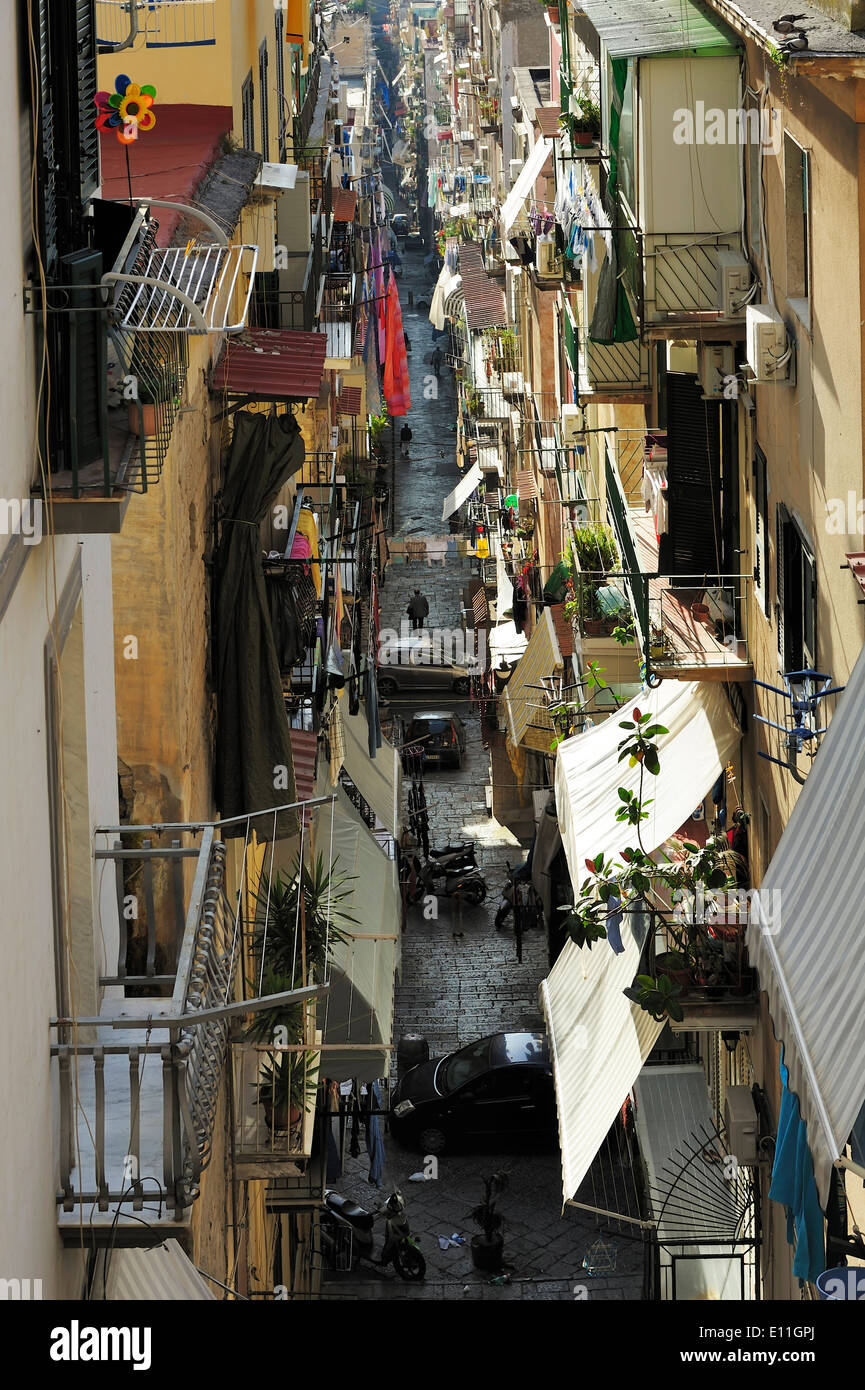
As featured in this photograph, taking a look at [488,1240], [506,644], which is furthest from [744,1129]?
[506,644]

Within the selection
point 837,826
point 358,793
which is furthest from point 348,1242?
point 837,826

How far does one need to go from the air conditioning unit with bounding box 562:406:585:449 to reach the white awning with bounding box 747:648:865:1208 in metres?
17.6

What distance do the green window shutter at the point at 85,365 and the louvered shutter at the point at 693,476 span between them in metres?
8.92

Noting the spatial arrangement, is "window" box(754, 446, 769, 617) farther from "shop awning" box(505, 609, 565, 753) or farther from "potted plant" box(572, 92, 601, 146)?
"shop awning" box(505, 609, 565, 753)

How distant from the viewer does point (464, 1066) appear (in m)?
22.6

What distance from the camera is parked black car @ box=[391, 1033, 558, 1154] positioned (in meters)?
22.0

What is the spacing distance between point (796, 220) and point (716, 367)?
2.71 meters

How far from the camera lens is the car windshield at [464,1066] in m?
A: 22.2

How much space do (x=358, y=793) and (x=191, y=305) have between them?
1867 centimetres

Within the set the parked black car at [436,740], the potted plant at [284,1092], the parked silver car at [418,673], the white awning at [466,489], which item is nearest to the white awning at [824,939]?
the potted plant at [284,1092]

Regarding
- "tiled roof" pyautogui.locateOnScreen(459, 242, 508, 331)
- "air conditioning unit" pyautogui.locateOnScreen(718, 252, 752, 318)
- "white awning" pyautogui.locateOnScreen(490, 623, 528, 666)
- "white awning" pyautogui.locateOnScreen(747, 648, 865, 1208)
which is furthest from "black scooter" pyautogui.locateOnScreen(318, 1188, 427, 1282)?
"tiled roof" pyautogui.locateOnScreen(459, 242, 508, 331)

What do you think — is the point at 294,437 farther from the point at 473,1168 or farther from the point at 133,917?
the point at 473,1168

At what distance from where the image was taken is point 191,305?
7309 mm

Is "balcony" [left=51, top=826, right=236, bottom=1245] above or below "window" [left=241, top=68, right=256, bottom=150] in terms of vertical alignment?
below
